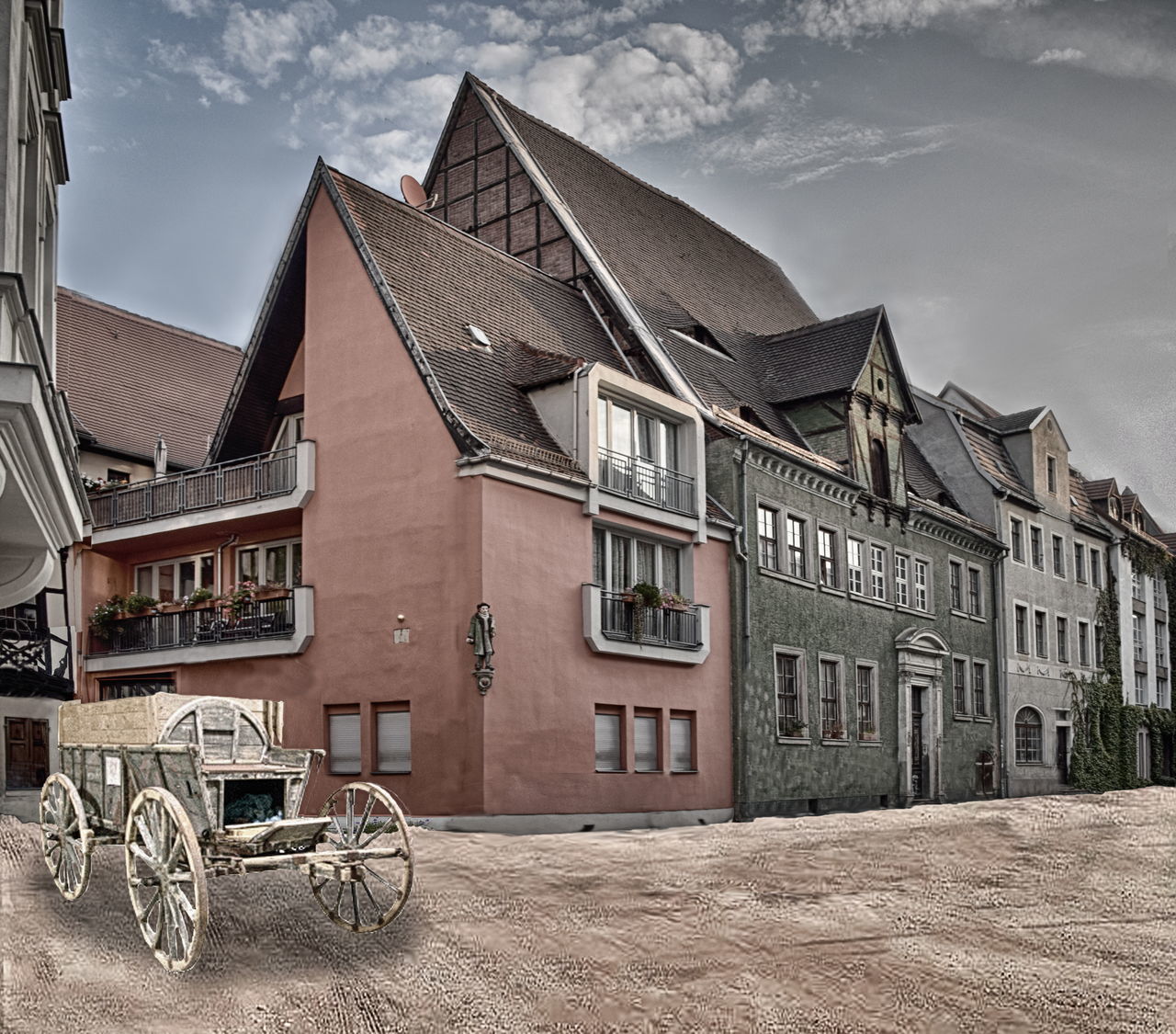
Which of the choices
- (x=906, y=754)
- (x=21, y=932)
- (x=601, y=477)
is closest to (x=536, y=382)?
(x=601, y=477)

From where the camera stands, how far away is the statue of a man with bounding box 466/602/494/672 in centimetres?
2142

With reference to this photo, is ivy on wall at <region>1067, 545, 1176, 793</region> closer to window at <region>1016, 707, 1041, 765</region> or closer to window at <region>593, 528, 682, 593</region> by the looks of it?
window at <region>1016, 707, 1041, 765</region>

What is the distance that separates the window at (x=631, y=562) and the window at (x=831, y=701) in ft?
17.6

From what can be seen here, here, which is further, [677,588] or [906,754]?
[906,754]

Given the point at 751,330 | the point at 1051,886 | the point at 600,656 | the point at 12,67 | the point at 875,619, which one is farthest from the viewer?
the point at 751,330

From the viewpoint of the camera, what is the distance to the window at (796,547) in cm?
2927

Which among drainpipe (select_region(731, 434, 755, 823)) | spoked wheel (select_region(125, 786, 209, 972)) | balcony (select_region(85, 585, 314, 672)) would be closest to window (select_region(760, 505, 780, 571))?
drainpipe (select_region(731, 434, 755, 823))

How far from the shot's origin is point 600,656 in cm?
2380

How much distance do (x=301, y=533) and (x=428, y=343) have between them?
4.76 metres

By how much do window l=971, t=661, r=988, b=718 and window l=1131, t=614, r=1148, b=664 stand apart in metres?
11.9

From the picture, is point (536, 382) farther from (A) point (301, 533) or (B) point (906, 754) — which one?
(B) point (906, 754)

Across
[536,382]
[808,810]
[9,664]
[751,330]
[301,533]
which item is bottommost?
[808,810]

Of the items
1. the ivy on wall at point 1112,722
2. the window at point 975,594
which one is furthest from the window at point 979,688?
the ivy on wall at point 1112,722

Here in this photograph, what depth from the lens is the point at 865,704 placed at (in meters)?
31.6
